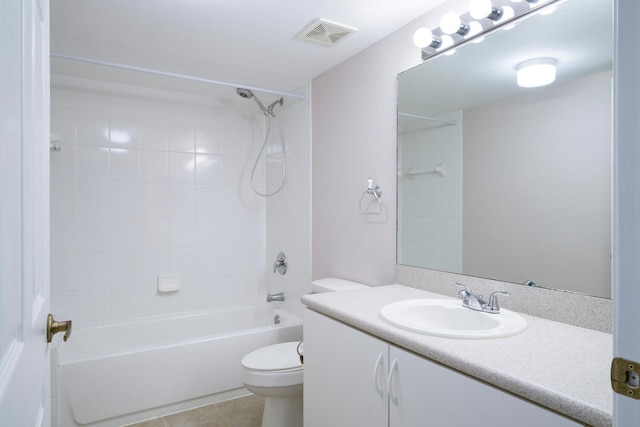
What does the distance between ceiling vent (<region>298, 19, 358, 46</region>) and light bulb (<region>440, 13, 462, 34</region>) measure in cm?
53

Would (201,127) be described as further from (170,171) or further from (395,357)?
(395,357)

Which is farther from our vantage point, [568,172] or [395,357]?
[568,172]

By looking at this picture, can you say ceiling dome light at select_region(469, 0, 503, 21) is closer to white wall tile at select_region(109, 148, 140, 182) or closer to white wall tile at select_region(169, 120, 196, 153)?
white wall tile at select_region(169, 120, 196, 153)

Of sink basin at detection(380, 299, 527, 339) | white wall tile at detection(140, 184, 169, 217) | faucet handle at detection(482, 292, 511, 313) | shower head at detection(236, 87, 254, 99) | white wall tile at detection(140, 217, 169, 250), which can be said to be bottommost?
sink basin at detection(380, 299, 527, 339)

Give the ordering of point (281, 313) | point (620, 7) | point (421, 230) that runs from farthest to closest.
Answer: point (281, 313)
point (421, 230)
point (620, 7)

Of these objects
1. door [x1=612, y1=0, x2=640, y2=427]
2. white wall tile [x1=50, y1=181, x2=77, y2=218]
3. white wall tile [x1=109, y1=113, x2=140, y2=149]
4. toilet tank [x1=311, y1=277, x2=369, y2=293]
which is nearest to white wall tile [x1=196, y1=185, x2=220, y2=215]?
white wall tile [x1=109, y1=113, x2=140, y2=149]

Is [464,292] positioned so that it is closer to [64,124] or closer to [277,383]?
[277,383]

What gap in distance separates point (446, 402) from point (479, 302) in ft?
1.71

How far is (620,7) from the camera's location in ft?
1.66

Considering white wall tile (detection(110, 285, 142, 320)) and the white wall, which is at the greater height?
the white wall

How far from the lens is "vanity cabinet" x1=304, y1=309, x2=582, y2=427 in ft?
2.93

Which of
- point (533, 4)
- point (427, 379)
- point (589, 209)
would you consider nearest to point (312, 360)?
point (427, 379)

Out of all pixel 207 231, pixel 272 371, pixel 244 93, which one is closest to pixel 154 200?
pixel 207 231

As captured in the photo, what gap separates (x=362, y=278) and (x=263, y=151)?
1704 millimetres
